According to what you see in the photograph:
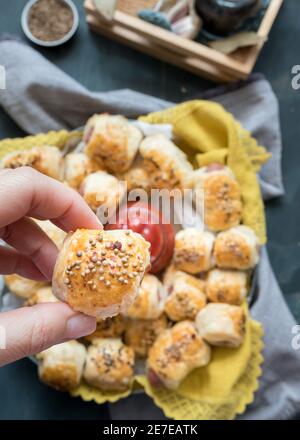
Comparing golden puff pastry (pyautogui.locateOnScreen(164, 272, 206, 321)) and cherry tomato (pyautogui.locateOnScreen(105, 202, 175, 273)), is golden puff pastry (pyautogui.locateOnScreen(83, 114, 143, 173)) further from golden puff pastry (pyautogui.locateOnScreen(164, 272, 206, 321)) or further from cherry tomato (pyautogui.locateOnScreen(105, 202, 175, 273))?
golden puff pastry (pyautogui.locateOnScreen(164, 272, 206, 321))

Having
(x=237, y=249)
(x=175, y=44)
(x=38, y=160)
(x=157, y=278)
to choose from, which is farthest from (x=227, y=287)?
(x=175, y=44)

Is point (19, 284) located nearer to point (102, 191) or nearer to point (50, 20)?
point (102, 191)

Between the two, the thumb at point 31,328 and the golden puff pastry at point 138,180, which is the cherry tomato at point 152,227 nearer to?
the golden puff pastry at point 138,180

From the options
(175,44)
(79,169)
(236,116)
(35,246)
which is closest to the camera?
(35,246)

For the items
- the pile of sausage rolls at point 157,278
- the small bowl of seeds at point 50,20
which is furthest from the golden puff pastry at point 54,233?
the small bowl of seeds at point 50,20

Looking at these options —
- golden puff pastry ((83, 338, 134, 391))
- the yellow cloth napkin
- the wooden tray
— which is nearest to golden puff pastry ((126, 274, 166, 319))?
golden puff pastry ((83, 338, 134, 391))

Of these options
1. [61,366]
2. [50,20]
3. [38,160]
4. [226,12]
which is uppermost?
[226,12]

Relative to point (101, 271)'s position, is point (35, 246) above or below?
below
